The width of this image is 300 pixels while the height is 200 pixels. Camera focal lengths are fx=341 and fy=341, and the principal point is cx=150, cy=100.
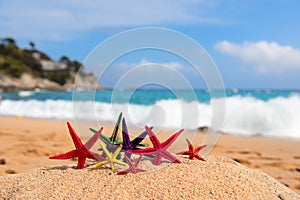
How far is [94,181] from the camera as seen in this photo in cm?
277

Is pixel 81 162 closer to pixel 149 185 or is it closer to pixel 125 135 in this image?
pixel 125 135

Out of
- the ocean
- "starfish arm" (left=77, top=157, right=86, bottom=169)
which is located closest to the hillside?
the ocean

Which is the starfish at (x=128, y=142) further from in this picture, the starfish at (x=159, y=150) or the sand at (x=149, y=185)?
the sand at (x=149, y=185)

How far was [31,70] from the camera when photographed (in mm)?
76312

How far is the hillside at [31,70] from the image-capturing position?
67.9 meters

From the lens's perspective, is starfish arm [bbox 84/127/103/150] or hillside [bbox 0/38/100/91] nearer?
starfish arm [bbox 84/127/103/150]

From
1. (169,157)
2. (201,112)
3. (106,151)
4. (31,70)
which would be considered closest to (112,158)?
(106,151)

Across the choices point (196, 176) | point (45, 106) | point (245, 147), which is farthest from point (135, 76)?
point (45, 106)

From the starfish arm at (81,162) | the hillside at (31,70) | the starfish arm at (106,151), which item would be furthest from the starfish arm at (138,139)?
the hillside at (31,70)

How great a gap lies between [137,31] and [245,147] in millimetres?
5158

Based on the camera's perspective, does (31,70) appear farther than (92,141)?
Yes

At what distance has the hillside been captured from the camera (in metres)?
67.9

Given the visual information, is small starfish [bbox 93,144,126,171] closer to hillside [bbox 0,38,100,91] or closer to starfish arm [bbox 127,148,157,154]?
starfish arm [bbox 127,148,157,154]

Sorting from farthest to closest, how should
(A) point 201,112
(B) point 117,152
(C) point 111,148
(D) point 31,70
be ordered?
(D) point 31,70 → (A) point 201,112 → (C) point 111,148 → (B) point 117,152
